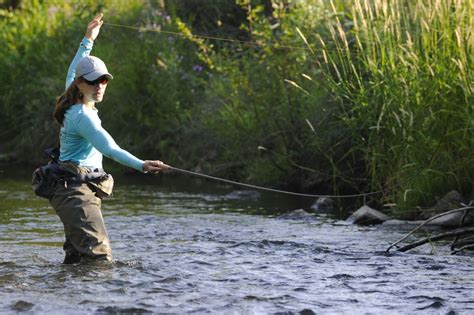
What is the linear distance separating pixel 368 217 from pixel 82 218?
12.2 feet

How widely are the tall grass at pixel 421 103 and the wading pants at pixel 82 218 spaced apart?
11.4 ft

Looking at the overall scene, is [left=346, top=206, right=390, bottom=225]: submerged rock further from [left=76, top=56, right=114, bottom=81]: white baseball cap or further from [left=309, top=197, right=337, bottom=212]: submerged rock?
[left=76, top=56, right=114, bottom=81]: white baseball cap

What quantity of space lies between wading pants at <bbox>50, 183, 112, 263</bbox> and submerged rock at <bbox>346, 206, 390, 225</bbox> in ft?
11.5

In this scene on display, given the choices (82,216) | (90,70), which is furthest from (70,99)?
(82,216)

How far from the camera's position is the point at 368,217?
10078 mm

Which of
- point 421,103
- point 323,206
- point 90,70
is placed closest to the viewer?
point 90,70

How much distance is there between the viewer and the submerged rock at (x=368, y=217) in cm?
1002

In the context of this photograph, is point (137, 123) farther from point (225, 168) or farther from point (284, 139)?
point (284, 139)

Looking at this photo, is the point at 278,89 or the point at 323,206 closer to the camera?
the point at 323,206

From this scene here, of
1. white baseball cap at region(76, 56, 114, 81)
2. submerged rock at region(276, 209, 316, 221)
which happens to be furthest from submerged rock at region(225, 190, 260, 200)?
white baseball cap at region(76, 56, 114, 81)

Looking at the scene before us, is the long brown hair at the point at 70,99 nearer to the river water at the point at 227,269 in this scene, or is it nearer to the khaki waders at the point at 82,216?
the khaki waders at the point at 82,216

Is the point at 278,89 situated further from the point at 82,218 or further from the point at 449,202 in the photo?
the point at 82,218

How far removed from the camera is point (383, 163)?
33.7 feet

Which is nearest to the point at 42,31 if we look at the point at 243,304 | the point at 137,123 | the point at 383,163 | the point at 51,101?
the point at 51,101
